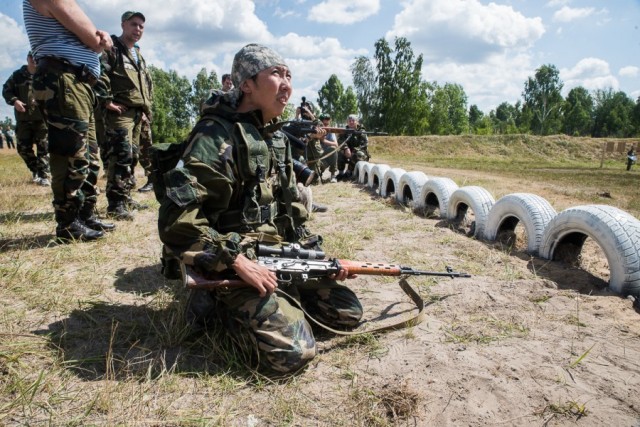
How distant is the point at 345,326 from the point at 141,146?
17.6 feet

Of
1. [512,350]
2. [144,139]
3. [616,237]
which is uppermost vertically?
[144,139]

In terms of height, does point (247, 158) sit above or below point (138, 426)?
above

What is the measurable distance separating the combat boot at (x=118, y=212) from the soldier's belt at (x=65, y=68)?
1896 mm

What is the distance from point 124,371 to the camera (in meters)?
2.08

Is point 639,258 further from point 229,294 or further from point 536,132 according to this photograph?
point 536,132

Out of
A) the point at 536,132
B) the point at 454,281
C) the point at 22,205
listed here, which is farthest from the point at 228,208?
the point at 536,132

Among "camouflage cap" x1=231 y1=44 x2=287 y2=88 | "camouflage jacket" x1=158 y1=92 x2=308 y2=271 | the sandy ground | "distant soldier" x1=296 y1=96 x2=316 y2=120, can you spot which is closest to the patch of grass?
the sandy ground

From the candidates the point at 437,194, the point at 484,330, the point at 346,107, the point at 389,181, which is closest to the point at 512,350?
the point at 484,330

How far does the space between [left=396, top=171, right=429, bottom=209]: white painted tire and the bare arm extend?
4.55 m

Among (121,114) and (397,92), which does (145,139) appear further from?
(397,92)

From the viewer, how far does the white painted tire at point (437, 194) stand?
562cm

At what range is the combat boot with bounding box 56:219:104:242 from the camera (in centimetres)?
393

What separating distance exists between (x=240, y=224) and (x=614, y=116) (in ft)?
275

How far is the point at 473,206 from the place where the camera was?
4.87 metres
